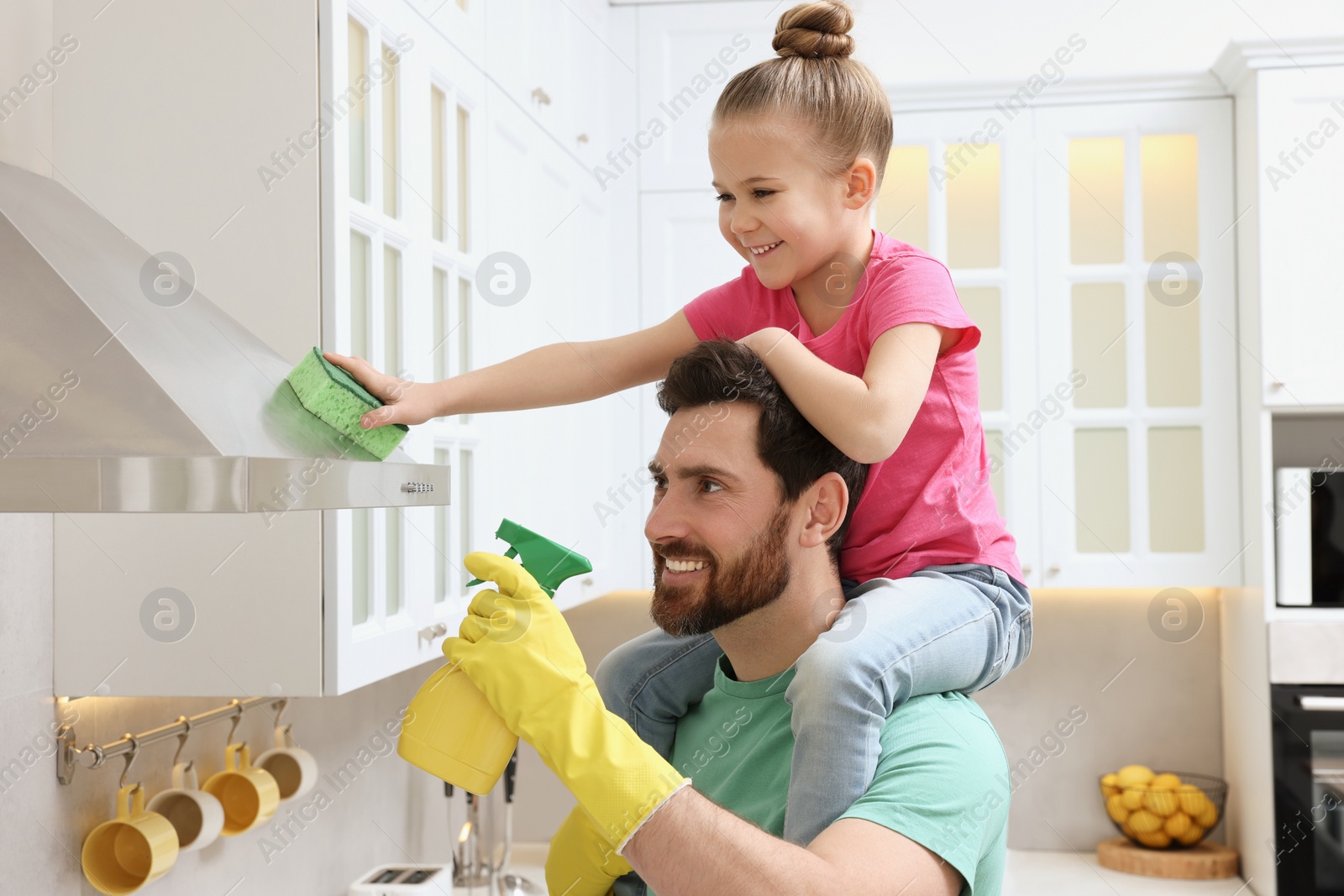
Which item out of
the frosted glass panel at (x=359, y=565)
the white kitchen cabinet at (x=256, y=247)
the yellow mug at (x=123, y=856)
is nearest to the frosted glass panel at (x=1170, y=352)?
the white kitchen cabinet at (x=256, y=247)

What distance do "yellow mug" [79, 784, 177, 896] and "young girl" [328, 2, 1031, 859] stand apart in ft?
2.09

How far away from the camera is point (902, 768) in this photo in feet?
3.32

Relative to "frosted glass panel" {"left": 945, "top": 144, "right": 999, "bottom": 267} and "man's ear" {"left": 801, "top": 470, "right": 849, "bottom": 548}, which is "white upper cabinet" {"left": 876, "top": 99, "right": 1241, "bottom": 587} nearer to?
"frosted glass panel" {"left": 945, "top": 144, "right": 999, "bottom": 267}

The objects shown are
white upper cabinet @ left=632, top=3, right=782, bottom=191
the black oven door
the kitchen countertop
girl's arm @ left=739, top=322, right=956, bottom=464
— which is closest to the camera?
girl's arm @ left=739, top=322, right=956, bottom=464

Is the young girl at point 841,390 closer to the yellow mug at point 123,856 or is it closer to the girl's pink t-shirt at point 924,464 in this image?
the girl's pink t-shirt at point 924,464

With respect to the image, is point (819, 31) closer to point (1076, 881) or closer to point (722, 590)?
point (722, 590)

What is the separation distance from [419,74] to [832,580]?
0.90 meters

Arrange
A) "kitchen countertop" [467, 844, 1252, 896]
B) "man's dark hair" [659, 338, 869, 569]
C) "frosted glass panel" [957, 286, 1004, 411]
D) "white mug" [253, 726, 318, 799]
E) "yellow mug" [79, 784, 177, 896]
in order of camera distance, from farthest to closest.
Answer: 1. "frosted glass panel" [957, 286, 1004, 411]
2. "kitchen countertop" [467, 844, 1252, 896]
3. "white mug" [253, 726, 318, 799]
4. "yellow mug" [79, 784, 177, 896]
5. "man's dark hair" [659, 338, 869, 569]

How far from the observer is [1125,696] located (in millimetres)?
2945

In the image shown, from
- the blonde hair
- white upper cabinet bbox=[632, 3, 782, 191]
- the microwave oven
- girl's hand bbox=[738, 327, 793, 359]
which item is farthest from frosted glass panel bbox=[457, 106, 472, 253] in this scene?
the microwave oven

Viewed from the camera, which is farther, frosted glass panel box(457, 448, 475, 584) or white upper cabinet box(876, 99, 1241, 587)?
white upper cabinet box(876, 99, 1241, 587)

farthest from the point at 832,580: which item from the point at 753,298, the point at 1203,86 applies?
the point at 1203,86

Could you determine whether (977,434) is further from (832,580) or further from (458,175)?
(458,175)

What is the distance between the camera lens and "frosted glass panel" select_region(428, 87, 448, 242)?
1662 mm
